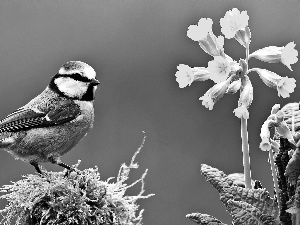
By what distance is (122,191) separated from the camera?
295 centimetres

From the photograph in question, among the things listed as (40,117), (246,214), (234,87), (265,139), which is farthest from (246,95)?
(40,117)

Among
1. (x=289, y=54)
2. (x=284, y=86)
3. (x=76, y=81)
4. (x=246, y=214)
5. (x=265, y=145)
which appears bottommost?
(x=246, y=214)

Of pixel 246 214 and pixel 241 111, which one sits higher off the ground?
pixel 241 111

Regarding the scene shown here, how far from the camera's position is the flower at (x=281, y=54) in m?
2.67

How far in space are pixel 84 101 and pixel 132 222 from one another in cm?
72

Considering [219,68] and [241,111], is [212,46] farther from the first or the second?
[241,111]

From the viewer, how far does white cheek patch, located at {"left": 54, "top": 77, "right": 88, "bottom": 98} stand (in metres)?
3.34

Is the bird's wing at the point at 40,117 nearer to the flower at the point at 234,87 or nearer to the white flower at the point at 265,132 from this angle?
the flower at the point at 234,87

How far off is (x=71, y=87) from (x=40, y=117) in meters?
0.19

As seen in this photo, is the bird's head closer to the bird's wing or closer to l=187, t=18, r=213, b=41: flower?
the bird's wing

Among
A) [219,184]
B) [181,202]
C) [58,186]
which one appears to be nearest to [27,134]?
[58,186]

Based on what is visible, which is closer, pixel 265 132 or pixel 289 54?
pixel 265 132

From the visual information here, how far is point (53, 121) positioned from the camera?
3.36 metres

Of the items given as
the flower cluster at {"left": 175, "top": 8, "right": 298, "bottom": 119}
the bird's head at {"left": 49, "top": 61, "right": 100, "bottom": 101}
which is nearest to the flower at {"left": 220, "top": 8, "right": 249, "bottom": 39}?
the flower cluster at {"left": 175, "top": 8, "right": 298, "bottom": 119}
